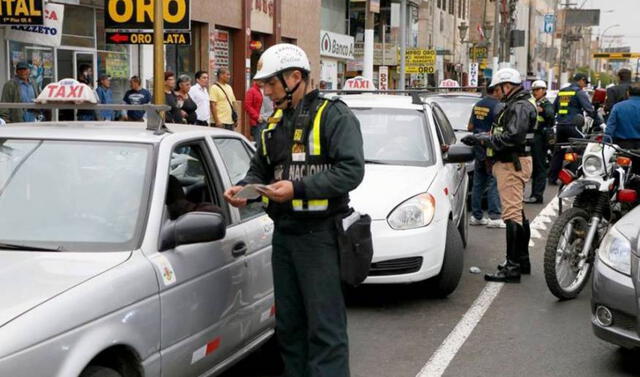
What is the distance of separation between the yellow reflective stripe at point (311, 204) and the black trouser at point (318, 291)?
12 centimetres

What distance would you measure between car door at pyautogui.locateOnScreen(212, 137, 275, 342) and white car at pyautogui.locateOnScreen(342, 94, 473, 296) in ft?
6.37

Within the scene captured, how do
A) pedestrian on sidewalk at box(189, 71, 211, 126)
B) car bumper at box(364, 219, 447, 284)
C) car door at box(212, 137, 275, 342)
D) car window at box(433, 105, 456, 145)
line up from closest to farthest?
car door at box(212, 137, 275, 342) < car bumper at box(364, 219, 447, 284) < car window at box(433, 105, 456, 145) < pedestrian on sidewalk at box(189, 71, 211, 126)

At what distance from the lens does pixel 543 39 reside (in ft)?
344

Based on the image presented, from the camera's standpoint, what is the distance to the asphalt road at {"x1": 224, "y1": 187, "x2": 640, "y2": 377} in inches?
221

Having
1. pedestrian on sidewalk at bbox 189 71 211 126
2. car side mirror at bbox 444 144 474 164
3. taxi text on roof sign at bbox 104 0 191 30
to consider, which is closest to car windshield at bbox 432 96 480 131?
taxi text on roof sign at bbox 104 0 191 30

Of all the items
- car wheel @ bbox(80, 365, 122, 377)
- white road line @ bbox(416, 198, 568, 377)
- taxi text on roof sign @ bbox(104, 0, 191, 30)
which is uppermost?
taxi text on roof sign @ bbox(104, 0, 191, 30)

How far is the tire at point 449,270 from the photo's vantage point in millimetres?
7312

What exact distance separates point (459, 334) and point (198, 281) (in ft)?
9.32

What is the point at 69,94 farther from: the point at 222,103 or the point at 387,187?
the point at 222,103

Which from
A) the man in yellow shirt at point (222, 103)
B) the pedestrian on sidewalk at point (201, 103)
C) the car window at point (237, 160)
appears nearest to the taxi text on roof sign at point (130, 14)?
the pedestrian on sidewalk at point (201, 103)

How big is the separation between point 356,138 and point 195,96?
13.1 m

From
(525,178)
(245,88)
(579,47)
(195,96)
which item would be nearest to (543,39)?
(579,47)

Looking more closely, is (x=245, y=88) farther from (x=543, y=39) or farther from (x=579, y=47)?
(x=579, y=47)

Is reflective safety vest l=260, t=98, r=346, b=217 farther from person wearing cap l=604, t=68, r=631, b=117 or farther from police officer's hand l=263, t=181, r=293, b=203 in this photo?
person wearing cap l=604, t=68, r=631, b=117
